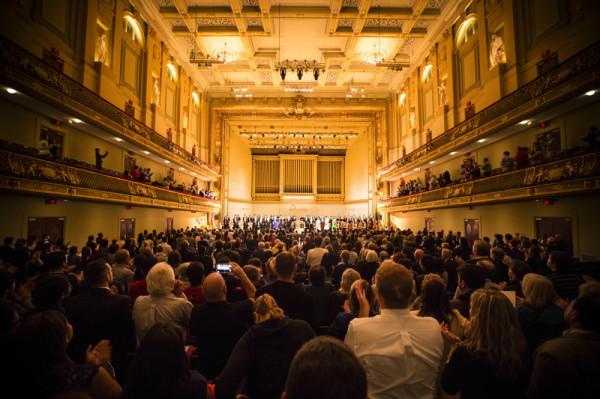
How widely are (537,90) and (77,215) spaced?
15.4 metres

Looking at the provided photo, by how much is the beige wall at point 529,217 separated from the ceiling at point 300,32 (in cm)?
843

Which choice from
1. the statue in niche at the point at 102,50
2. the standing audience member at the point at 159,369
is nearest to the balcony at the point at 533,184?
the standing audience member at the point at 159,369

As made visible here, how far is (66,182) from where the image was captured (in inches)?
362

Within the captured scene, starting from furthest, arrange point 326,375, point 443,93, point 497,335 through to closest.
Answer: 1. point 443,93
2. point 497,335
3. point 326,375

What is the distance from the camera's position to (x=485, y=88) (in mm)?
12852

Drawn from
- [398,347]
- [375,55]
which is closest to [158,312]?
[398,347]

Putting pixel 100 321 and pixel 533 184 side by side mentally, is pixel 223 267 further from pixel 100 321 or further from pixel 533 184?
pixel 533 184

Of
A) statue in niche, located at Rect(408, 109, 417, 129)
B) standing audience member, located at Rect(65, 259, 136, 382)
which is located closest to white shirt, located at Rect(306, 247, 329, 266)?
standing audience member, located at Rect(65, 259, 136, 382)

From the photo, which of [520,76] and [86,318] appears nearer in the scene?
[86,318]

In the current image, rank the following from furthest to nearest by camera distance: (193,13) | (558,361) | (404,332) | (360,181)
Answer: (360,181), (193,13), (404,332), (558,361)

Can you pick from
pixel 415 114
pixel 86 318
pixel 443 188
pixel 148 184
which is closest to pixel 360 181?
pixel 415 114

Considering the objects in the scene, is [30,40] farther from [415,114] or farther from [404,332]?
[415,114]

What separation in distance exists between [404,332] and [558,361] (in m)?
0.83

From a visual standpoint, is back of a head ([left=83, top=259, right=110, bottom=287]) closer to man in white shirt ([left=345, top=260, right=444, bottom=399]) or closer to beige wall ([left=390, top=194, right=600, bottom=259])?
man in white shirt ([left=345, top=260, right=444, bottom=399])
